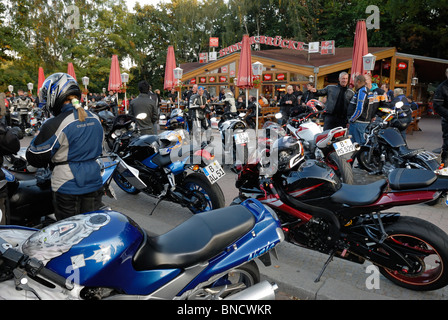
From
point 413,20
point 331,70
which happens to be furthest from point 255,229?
point 413,20

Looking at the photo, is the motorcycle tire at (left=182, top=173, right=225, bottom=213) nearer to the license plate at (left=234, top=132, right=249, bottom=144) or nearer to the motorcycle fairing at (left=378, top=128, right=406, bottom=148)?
the license plate at (left=234, top=132, right=249, bottom=144)

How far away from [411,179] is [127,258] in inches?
85.0

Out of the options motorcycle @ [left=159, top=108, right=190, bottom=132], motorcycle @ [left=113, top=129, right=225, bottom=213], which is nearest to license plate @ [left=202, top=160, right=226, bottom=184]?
motorcycle @ [left=113, top=129, right=225, bottom=213]

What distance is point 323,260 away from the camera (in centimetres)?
364

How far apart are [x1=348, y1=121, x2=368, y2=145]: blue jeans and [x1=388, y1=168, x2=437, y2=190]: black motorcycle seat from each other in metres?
4.33

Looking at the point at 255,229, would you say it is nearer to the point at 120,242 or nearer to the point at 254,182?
the point at 120,242

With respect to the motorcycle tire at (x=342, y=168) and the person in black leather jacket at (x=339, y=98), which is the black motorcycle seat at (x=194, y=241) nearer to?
the motorcycle tire at (x=342, y=168)

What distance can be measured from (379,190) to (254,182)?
1.28m

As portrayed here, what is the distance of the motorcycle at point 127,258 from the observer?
183 centimetres

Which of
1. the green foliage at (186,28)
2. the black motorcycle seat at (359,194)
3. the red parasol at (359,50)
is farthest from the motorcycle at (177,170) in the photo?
the green foliage at (186,28)

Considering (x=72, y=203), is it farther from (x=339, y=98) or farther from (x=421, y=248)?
(x=339, y=98)

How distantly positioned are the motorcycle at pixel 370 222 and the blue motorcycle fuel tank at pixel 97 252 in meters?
1.54

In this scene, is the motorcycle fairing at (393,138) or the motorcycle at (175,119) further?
the motorcycle at (175,119)

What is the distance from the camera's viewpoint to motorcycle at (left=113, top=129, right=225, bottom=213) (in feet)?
14.6
